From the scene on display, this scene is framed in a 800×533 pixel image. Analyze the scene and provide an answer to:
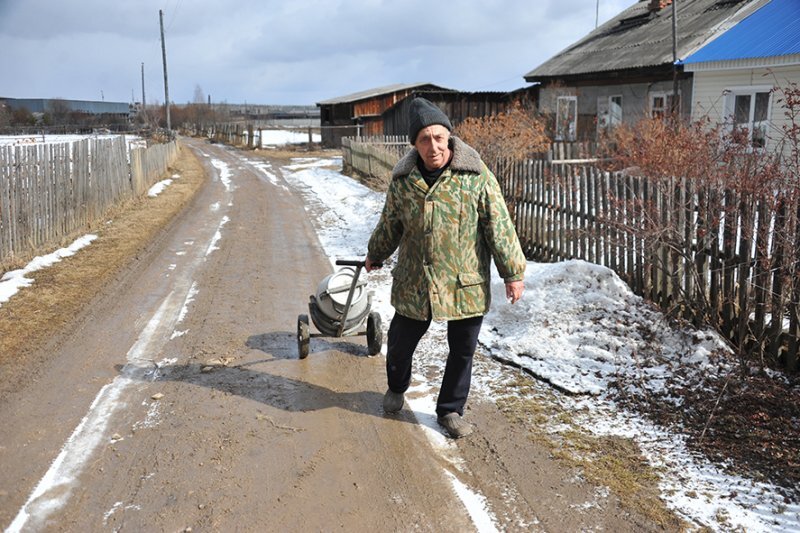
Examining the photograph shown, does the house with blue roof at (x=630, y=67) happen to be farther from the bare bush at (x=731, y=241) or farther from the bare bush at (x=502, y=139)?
the bare bush at (x=731, y=241)

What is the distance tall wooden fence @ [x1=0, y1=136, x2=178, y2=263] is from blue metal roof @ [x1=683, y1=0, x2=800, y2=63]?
1477 centimetres

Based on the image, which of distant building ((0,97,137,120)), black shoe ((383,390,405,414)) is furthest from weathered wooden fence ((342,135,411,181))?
distant building ((0,97,137,120))

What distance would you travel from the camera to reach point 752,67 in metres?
15.9

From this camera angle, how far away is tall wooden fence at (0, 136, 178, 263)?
9516 millimetres

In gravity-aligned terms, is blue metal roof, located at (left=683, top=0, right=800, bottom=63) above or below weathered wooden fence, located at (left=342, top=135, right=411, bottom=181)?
above

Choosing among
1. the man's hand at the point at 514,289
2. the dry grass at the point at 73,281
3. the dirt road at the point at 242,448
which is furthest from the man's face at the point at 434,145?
the dry grass at the point at 73,281

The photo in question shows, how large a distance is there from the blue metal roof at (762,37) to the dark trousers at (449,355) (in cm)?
1416

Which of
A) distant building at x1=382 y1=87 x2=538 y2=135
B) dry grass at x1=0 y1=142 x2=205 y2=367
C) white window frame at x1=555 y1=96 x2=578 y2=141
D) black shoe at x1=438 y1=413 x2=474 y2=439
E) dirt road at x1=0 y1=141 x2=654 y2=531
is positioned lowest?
dirt road at x1=0 y1=141 x2=654 y2=531

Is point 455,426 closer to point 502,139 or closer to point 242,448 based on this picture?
point 242,448

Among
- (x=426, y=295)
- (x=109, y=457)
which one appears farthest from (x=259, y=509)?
(x=426, y=295)

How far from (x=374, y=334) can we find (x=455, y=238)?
1923 millimetres

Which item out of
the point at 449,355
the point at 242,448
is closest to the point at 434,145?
the point at 449,355

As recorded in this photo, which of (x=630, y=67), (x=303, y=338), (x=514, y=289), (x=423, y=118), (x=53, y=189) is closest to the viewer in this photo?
(x=423, y=118)

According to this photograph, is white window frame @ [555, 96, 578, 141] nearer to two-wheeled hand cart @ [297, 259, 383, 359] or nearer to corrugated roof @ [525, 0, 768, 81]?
corrugated roof @ [525, 0, 768, 81]
